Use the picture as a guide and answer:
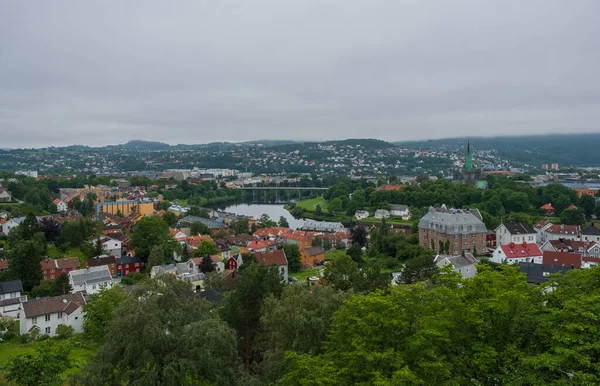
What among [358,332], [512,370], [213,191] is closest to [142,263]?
[358,332]

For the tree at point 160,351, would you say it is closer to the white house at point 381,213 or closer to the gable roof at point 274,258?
the gable roof at point 274,258

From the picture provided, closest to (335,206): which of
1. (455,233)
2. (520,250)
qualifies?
(455,233)

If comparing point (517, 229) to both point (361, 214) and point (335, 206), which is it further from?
point (335, 206)

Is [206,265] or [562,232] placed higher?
[206,265]

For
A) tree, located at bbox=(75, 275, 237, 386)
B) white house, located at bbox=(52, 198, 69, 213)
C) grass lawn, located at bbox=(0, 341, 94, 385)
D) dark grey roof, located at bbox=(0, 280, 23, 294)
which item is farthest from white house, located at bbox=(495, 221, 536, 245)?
white house, located at bbox=(52, 198, 69, 213)

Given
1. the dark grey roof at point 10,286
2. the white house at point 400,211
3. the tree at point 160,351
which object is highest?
the tree at point 160,351

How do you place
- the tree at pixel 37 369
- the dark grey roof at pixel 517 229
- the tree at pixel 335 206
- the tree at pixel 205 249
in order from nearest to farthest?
the tree at pixel 37 369 < the tree at pixel 205 249 < the dark grey roof at pixel 517 229 < the tree at pixel 335 206

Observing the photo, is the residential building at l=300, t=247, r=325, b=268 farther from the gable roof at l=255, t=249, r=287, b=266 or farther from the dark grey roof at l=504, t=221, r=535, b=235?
the dark grey roof at l=504, t=221, r=535, b=235

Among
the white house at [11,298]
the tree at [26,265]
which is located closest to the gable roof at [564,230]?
the tree at [26,265]
